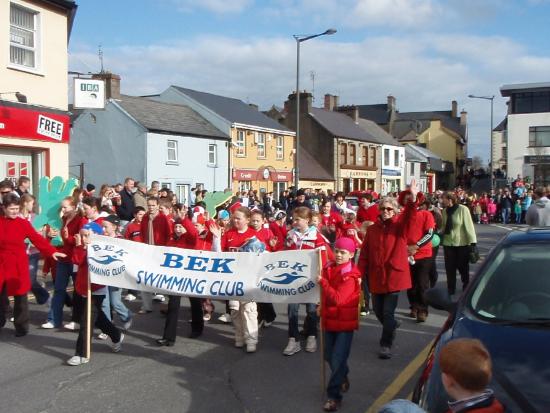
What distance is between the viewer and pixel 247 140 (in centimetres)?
3909

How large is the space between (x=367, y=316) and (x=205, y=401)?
13.3ft

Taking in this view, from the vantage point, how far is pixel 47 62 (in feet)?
51.2

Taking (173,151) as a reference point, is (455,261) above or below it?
below

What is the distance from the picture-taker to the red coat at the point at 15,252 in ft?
24.2

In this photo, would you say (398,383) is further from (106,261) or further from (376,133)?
(376,133)

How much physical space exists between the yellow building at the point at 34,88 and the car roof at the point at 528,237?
12.4 metres

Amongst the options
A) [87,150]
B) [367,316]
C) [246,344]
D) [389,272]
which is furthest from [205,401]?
[87,150]

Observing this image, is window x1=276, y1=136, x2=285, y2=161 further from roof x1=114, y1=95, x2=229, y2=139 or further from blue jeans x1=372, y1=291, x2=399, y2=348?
blue jeans x1=372, y1=291, x2=399, y2=348

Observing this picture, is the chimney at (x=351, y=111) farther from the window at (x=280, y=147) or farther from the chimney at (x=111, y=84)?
the chimney at (x=111, y=84)

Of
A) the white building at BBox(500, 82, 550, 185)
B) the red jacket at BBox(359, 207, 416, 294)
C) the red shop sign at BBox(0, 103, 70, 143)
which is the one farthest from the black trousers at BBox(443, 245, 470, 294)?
the white building at BBox(500, 82, 550, 185)

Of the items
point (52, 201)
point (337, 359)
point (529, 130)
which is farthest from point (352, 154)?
point (337, 359)

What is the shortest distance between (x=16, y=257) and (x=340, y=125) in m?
47.9

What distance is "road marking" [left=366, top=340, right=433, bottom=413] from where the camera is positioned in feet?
17.1

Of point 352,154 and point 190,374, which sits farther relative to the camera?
point 352,154
